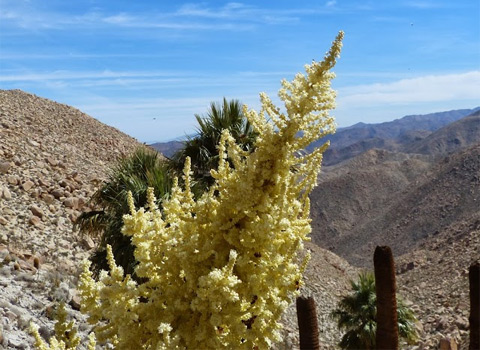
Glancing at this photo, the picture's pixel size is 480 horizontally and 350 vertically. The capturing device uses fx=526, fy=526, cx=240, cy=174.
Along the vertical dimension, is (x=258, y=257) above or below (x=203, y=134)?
below

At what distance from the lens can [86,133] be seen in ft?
135

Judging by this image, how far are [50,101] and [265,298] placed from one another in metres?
45.2

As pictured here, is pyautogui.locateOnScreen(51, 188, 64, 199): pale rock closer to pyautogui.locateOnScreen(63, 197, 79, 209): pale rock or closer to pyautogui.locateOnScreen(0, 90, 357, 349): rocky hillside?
pyautogui.locateOnScreen(0, 90, 357, 349): rocky hillside

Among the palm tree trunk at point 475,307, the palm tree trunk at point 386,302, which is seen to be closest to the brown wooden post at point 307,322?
the palm tree trunk at point 386,302

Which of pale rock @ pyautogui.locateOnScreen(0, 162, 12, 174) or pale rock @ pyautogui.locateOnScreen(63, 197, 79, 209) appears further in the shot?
pale rock @ pyautogui.locateOnScreen(0, 162, 12, 174)

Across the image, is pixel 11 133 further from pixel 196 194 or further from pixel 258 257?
pixel 258 257

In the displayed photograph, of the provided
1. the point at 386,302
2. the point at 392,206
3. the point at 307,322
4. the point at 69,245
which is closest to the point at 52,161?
the point at 69,245

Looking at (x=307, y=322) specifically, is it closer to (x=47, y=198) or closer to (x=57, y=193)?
(x=47, y=198)

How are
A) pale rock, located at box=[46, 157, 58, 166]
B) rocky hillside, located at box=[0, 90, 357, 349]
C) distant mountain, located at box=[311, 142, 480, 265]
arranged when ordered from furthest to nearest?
distant mountain, located at box=[311, 142, 480, 265], pale rock, located at box=[46, 157, 58, 166], rocky hillside, located at box=[0, 90, 357, 349]

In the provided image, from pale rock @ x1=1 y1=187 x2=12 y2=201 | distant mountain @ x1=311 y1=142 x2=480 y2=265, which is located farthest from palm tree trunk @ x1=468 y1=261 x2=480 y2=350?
distant mountain @ x1=311 y1=142 x2=480 y2=265

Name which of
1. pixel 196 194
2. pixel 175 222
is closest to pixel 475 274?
pixel 175 222

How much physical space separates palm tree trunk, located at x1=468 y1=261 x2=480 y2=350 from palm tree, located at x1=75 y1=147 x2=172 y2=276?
707cm

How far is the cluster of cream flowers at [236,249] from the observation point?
659 cm

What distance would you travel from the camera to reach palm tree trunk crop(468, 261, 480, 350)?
31.2 ft
